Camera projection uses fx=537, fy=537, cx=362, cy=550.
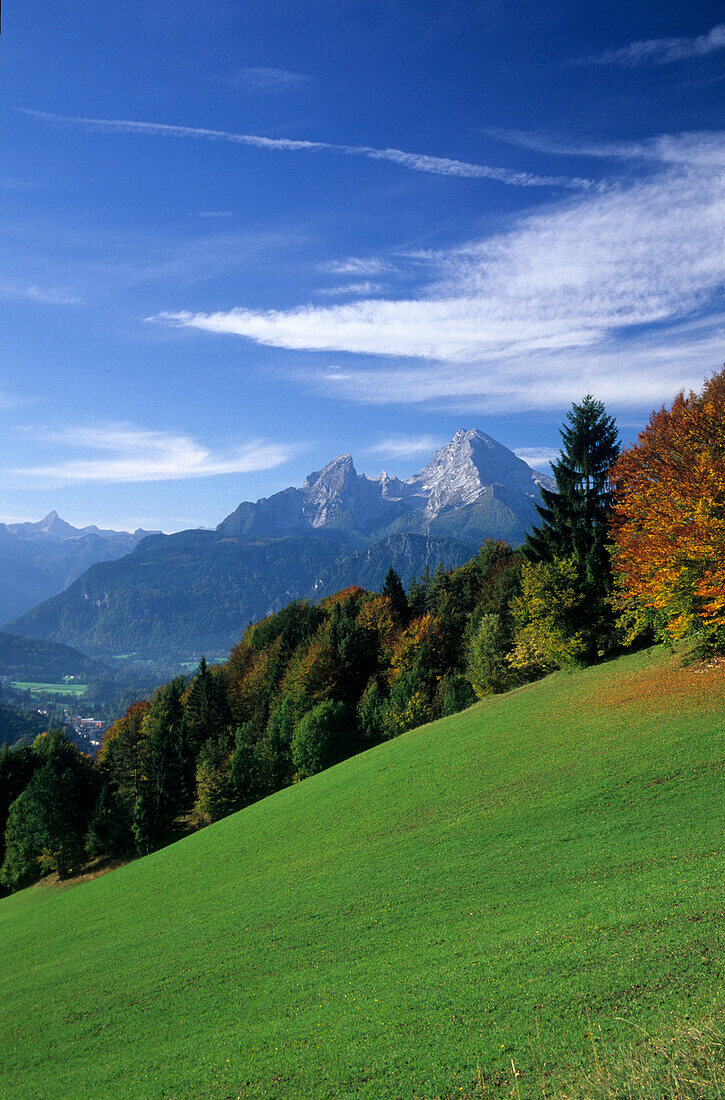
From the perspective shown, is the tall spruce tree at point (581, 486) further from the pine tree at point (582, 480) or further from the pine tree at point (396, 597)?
the pine tree at point (396, 597)

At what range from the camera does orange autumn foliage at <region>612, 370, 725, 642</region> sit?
97.0 feet

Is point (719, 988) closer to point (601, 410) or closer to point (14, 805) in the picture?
point (601, 410)

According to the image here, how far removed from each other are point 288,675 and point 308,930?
56616mm

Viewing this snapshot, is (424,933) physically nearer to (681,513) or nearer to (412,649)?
(681,513)

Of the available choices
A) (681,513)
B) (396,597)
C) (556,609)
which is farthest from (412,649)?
(681,513)

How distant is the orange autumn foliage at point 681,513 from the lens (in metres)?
29.6

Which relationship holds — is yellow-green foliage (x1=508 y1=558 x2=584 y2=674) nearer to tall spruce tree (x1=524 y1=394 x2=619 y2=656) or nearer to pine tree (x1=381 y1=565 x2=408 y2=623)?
tall spruce tree (x1=524 y1=394 x2=619 y2=656)

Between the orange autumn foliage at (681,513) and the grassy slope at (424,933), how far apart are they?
5270mm

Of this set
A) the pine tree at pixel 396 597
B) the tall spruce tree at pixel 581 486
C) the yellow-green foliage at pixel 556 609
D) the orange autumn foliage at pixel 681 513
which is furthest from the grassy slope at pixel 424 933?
the pine tree at pixel 396 597

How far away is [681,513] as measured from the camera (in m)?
31.2

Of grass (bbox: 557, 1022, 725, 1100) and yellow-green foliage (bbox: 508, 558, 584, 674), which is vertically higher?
yellow-green foliage (bbox: 508, 558, 584, 674)

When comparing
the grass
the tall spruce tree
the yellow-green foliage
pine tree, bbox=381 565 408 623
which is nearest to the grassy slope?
the grass

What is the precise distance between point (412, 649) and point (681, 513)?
151ft

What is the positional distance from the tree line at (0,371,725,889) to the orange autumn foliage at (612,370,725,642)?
12cm
